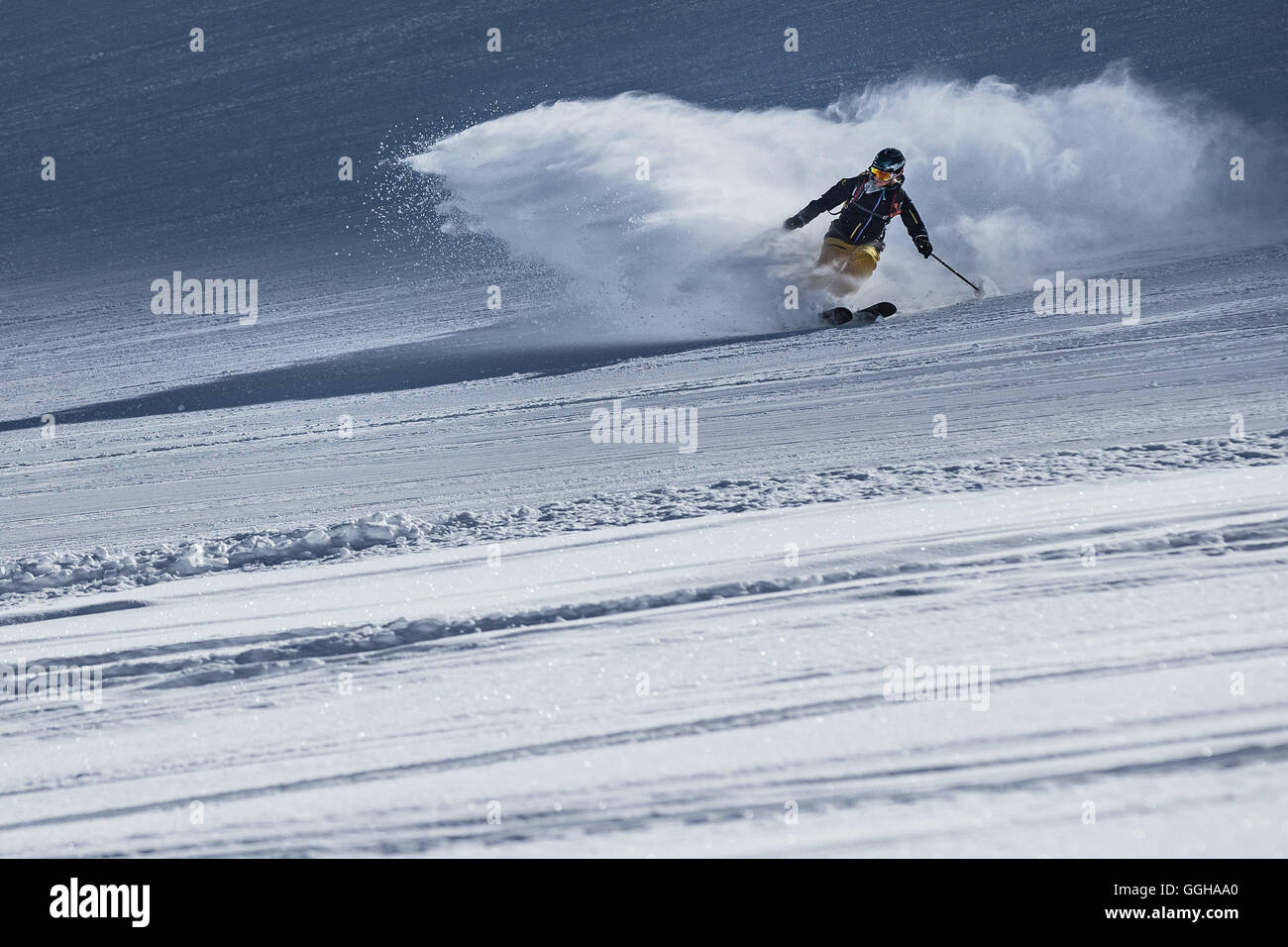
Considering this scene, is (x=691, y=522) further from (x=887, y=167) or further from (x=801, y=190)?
(x=801, y=190)

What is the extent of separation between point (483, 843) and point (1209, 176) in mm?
12446

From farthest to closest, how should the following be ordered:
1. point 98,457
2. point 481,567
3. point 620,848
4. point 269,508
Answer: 1. point 98,457
2. point 269,508
3. point 481,567
4. point 620,848

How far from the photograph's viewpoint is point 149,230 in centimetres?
2128

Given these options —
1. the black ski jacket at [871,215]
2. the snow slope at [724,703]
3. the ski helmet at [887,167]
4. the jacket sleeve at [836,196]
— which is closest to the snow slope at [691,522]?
the snow slope at [724,703]

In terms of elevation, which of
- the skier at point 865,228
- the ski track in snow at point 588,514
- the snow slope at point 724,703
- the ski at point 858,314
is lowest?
the snow slope at point 724,703

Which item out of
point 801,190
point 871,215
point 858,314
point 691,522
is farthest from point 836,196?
point 691,522

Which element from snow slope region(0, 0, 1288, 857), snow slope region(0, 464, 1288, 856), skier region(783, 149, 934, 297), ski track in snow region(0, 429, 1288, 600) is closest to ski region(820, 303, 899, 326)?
snow slope region(0, 0, 1288, 857)

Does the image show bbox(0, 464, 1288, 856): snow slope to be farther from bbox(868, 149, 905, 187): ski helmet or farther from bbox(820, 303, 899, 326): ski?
bbox(868, 149, 905, 187): ski helmet

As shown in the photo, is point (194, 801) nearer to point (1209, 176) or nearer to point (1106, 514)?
point (1106, 514)

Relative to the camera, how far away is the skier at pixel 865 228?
314 inches

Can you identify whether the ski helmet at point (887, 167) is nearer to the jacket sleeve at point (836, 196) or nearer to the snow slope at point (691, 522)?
the jacket sleeve at point (836, 196)

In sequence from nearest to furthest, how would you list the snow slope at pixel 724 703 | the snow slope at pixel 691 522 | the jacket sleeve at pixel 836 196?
1. the snow slope at pixel 724 703
2. the snow slope at pixel 691 522
3. the jacket sleeve at pixel 836 196

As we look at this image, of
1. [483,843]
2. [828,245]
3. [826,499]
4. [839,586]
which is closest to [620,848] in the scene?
[483,843]

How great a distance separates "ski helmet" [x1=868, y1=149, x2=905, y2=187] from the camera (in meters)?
7.97
